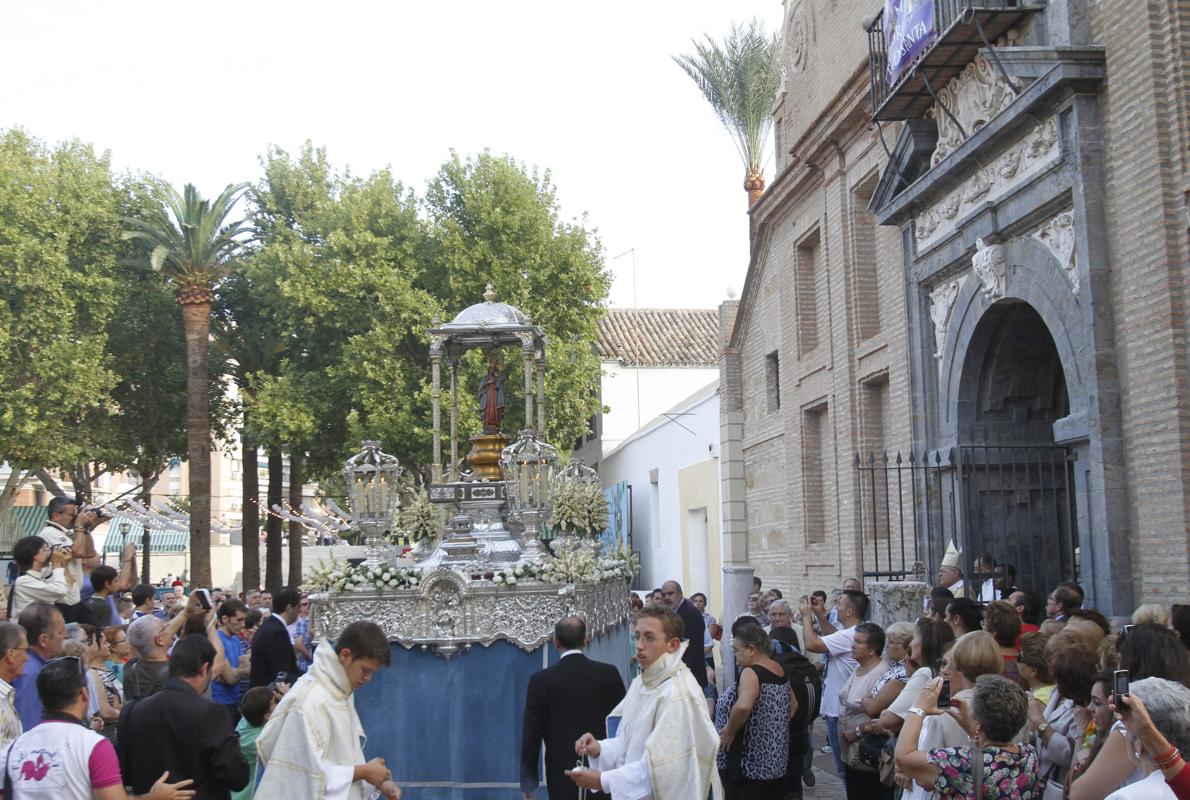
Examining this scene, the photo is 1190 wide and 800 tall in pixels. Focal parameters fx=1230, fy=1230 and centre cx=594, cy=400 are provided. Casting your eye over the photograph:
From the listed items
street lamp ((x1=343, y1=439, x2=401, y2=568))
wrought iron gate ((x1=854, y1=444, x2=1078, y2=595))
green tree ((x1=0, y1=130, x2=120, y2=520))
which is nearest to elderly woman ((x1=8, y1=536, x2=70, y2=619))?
street lamp ((x1=343, y1=439, x2=401, y2=568))

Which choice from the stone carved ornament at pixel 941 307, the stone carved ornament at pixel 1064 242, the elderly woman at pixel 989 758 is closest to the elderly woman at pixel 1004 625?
the elderly woman at pixel 989 758

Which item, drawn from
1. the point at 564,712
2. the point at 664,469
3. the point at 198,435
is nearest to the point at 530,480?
the point at 564,712

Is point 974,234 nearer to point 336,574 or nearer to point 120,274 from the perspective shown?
point 336,574

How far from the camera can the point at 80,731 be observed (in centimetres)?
511

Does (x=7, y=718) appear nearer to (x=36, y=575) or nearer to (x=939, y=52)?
(x=36, y=575)

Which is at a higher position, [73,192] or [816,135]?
[73,192]

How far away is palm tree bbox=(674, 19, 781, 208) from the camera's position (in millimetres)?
29234

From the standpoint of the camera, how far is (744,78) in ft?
96.4

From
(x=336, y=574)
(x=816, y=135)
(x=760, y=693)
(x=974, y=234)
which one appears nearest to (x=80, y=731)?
(x=760, y=693)

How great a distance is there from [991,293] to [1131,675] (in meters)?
7.79

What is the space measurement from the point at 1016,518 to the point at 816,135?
25.6 ft

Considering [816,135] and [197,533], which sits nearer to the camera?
[816,135]

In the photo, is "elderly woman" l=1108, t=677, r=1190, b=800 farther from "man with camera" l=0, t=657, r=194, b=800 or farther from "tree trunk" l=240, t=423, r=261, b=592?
"tree trunk" l=240, t=423, r=261, b=592

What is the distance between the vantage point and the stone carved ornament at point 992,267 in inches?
472
